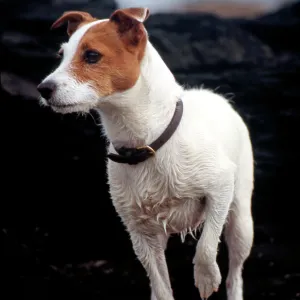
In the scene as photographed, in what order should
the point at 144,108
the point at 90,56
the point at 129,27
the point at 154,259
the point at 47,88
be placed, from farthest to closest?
the point at 154,259, the point at 144,108, the point at 129,27, the point at 90,56, the point at 47,88

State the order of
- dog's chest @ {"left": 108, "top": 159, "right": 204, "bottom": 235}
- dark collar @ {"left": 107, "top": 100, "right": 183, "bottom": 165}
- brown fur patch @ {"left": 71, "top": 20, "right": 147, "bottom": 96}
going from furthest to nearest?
dog's chest @ {"left": 108, "top": 159, "right": 204, "bottom": 235} < dark collar @ {"left": 107, "top": 100, "right": 183, "bottom": 165} < brown fur patch @ {"left": 71, "top": 20, "right": 147, "bottom": 96}

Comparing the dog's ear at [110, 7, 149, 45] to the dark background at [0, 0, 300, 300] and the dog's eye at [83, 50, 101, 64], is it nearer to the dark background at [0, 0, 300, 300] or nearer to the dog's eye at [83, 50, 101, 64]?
the dog's eye at [83, 50, 101, 64]

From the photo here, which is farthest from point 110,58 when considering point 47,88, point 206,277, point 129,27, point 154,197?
point 206,277

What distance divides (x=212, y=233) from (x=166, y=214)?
0.33 metres

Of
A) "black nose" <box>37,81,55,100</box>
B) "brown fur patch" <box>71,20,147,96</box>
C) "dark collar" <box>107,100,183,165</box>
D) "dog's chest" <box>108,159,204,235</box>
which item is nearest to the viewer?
"black nose" <box>37,81,55,100</box>

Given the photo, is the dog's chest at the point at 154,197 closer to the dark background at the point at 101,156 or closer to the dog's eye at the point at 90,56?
the dog's eye at the point at 90,56

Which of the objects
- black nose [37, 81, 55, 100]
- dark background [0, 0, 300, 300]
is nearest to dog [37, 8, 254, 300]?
black nose [37, 81, 55, 100]

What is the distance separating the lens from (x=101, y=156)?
26.0 ft

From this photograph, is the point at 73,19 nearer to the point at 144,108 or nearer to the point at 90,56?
the point at 90,56

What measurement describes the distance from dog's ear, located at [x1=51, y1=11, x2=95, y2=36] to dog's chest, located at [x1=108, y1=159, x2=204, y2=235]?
3.02ft

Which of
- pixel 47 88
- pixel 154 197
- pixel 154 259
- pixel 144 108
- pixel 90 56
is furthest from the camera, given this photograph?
pixel 154 259

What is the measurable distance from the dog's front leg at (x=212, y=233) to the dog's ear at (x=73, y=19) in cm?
129

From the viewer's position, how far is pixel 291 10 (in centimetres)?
838

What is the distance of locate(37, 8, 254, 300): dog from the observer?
399 cm
